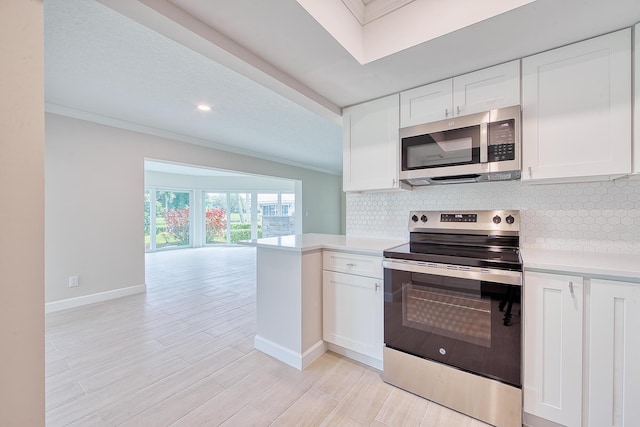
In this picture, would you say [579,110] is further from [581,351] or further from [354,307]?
[354,307]

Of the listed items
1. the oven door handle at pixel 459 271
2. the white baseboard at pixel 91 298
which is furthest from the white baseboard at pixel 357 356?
the white baseboard at pixel 91 298

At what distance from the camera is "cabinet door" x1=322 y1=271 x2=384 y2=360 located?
1.90 meters

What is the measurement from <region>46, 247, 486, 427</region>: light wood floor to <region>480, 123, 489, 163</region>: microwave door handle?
1583 millimetres

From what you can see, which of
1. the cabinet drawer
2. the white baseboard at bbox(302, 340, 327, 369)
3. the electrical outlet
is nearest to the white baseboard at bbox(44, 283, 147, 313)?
the electrical outlet

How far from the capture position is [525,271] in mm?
1402

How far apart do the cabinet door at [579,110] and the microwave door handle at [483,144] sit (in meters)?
0.22

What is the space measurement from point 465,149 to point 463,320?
1.11 m

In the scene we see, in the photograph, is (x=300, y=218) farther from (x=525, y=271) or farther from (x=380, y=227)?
(x=525, y=271)

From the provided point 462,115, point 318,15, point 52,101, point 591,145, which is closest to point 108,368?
point 318,15

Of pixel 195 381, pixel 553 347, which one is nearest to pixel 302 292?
pixel 195 381

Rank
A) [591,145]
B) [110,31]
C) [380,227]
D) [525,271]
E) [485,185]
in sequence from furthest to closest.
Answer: [380,227]
[485,185]
[110,31]
[591,145]
[525,271]

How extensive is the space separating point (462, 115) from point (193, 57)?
211 cm

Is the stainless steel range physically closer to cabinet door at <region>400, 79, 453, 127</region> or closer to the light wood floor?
the light wood floor

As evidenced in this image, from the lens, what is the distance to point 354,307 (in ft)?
6.60
